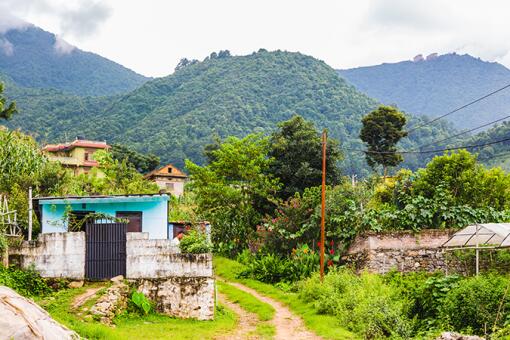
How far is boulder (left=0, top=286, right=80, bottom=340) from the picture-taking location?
898 cm

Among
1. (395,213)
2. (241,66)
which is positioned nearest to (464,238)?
(395,213)

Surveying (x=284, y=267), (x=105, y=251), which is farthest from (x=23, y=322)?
(x=284, y=267)

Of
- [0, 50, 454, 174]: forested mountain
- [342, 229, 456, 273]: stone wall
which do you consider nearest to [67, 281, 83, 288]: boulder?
[342, 229, 456, 273]: stone wall

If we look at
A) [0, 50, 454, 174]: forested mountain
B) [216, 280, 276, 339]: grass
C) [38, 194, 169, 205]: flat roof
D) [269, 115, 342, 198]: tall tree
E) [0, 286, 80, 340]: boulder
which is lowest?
[216, 280, 276, 339]: grass

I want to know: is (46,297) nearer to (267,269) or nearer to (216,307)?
(216,307)

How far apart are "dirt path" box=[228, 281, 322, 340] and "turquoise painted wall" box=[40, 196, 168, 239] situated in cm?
537

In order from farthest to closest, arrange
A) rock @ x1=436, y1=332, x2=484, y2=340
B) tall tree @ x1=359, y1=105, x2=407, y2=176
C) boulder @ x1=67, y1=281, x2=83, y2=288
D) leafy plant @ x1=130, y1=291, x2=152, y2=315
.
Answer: tall tree @ x1=359, y1=105, x2=407, y2=176 < boulder @ x1=67, y1=281, x2=83, y2=288 < leafy plant @ x1=130, y1=291, x2=152, y2=315 < rock @ x1=436, y1=332, x2=484, y2=340

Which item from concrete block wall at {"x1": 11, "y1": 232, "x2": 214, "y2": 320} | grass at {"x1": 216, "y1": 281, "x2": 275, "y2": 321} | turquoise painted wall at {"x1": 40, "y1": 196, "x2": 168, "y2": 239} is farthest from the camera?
turquoise painted wall at {"x1": 40, "y1": 196, "x2": 168, "y2": 239}

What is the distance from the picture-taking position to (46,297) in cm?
1711

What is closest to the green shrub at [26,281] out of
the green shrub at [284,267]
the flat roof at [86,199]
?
→ the flat roof at [86,199]

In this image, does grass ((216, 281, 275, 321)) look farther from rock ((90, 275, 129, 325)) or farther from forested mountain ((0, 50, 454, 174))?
forested mountain ((0, 50, 454, 174))

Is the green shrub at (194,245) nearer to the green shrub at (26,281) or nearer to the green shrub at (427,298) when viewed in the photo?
the green shrub at (26,281)

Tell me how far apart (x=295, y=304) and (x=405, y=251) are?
20.6 ft

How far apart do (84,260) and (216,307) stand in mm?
4803
